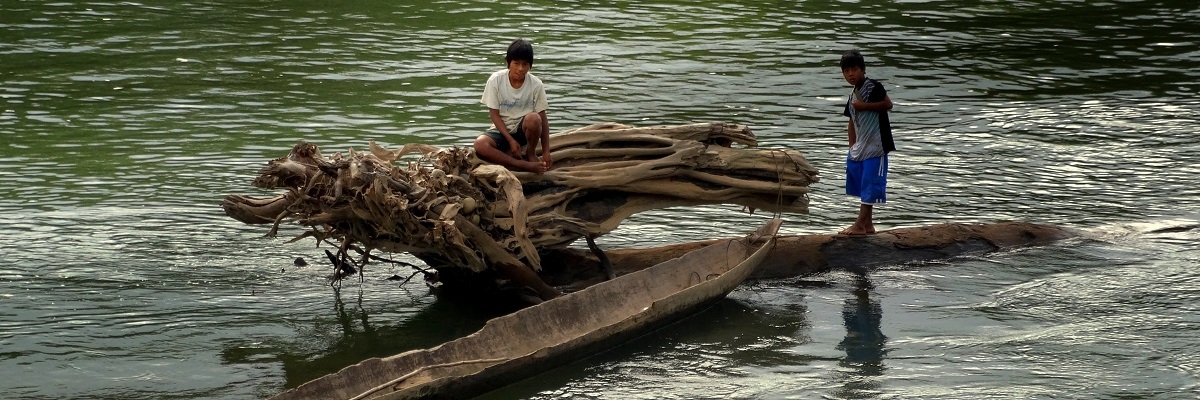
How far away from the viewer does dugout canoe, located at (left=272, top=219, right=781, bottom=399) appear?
6934mm

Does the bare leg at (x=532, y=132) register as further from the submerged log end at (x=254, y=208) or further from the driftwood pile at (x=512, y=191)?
the submerged log end at (x=254, y=208)

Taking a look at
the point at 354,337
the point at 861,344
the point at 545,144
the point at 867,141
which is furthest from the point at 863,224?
the point at 354,337

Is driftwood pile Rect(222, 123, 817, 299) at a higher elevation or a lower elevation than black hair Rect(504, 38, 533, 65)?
lower

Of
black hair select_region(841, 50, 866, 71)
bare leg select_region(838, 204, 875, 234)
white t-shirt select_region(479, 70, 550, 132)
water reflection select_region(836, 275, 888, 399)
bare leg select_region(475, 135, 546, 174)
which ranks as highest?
black hair select_region(841, 50, 866, 71)

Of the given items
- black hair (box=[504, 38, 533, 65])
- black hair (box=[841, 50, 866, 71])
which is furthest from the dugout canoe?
black hair (box=[504, 38, 533, 65])

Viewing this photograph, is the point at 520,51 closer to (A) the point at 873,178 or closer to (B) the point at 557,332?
(B) the point at 557,332

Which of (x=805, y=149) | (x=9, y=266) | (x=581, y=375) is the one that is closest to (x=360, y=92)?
(x=805, y=149)

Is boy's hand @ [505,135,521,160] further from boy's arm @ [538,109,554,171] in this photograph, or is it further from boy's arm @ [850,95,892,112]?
boy's arm @ [850,95,892,112]

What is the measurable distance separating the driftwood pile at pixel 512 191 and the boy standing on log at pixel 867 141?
0.65 meters

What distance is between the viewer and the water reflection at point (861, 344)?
787 cm

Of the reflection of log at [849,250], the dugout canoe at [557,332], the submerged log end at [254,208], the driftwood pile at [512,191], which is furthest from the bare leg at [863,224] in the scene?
the submerged log end at [254,208]

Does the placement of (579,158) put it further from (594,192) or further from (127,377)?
(127,377)

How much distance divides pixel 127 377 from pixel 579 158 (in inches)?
124

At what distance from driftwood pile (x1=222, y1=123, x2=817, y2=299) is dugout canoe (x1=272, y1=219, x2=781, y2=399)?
0.41m
